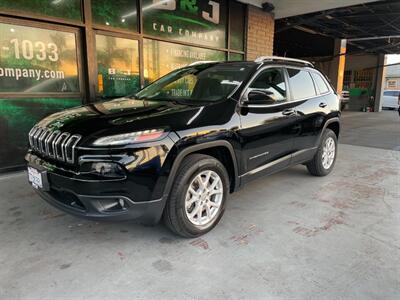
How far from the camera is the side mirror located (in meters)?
3.20

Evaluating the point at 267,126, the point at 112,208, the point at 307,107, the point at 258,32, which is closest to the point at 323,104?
the point at 307,107

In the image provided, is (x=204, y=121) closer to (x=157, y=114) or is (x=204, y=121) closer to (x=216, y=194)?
(x=157, y=114)

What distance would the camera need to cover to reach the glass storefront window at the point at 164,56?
21.1 feet

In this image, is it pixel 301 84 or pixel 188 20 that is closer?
pixel 301 84

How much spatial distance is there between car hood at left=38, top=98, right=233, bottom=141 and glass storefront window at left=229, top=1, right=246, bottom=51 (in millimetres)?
5783

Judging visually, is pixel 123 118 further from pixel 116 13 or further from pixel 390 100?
pixel 390 100

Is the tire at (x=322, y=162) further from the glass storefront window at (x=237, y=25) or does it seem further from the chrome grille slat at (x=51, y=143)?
the glass storefront window at (x=237, y=25)

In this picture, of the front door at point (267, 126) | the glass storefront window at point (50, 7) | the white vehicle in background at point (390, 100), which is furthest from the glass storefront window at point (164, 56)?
the white vehicle in background at point (390, 100)

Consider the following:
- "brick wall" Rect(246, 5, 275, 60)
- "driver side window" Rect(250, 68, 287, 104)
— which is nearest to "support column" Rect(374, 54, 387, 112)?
"brick wall" Rect(246, 5, 275, 60)

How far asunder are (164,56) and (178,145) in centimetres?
472

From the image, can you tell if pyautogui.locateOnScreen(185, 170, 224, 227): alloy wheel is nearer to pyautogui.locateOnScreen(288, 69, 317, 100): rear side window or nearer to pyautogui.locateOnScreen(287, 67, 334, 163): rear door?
pyautogui.locateOnScreen(287, 67, 334, 163): rear door

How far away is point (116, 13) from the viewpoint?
5.74 m

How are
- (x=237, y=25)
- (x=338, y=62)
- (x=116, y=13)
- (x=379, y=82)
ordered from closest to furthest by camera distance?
(x=116, y=13)
(x=237, y=25)
(x=338, y=62)
(x=379, y=82)

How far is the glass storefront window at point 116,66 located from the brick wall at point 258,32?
3.72 meters
